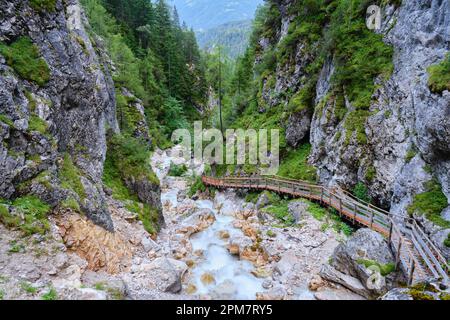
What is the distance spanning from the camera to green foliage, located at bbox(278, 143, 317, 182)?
19.5m

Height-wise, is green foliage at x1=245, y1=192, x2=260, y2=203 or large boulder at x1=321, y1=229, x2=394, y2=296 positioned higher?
large boulder at x1=321, y1=229, x2=394, y2=296

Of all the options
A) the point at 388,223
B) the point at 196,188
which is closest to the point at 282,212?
the point at 388,223

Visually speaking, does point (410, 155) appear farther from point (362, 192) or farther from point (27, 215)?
point (27, 215)

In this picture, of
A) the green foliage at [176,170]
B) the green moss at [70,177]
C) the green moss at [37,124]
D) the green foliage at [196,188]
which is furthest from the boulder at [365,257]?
the green foliage at [176,170]

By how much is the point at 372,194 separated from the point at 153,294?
37.9ft

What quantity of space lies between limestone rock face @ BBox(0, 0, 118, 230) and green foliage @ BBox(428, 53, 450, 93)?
13.8m

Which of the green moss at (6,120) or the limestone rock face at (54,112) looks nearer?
the green moss at (6,120)

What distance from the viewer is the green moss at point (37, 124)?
9188 millimetres

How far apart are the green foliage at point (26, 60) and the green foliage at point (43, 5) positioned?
1640 millimetres

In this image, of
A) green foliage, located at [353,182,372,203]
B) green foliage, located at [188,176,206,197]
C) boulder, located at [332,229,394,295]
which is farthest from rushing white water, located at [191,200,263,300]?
green foliage, located at [188,176,206,197]

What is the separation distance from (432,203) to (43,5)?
57.0ft

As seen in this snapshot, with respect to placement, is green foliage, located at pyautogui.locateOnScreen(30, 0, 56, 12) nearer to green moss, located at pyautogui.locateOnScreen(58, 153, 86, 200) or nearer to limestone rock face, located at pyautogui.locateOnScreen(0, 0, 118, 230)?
limestone rock face, located at pyautogui.locateOnScreen(0, 0, 118, 230)

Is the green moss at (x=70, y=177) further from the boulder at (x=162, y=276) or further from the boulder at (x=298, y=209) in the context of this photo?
the boulder at (x=298, y=209)
